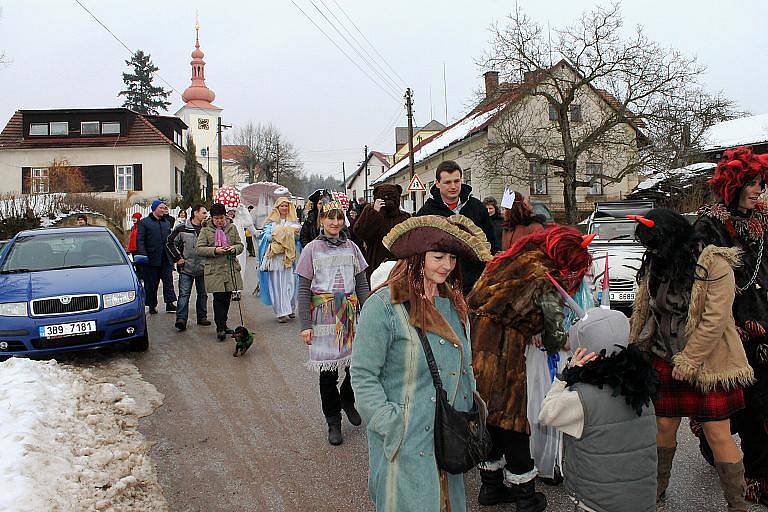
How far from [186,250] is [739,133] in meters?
40.8

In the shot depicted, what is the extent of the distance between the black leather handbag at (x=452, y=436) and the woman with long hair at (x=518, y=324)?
3.50 ft

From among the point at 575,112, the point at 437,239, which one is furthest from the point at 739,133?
the point at 437,239

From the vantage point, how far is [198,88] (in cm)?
8012

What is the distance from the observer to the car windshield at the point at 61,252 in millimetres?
8086

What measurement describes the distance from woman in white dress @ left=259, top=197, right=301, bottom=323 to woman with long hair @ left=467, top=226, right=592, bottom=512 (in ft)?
22.3

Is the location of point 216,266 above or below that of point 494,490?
above

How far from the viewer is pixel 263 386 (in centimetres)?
677

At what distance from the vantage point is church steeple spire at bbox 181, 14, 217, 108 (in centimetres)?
7975

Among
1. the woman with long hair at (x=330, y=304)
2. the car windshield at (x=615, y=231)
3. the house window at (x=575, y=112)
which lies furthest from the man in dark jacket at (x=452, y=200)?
the house window at (x=575, y=112)

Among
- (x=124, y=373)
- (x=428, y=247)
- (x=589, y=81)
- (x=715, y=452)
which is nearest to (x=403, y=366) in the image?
(x=428, y=247)

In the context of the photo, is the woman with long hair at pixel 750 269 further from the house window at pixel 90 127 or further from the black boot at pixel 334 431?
the house window at pixel 90 127

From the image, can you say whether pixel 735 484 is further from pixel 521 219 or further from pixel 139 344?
pixel 139 344

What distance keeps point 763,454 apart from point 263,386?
4736 mm

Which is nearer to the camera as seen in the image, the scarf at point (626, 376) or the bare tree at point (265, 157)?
the scarf at point (626, 376)
